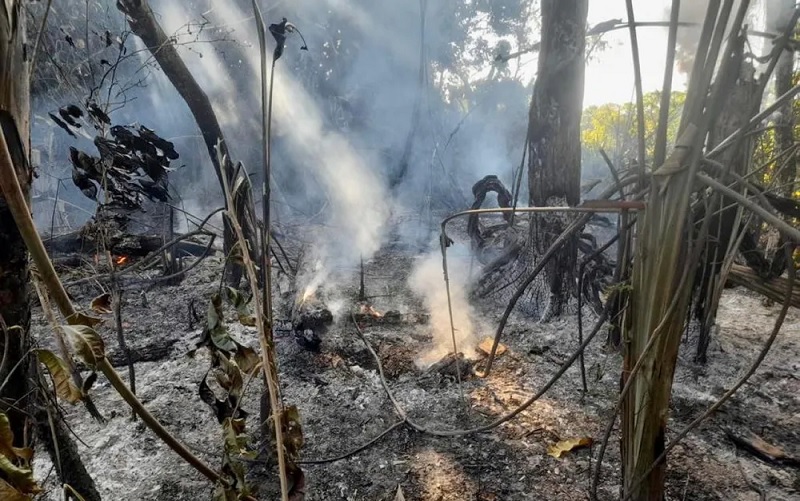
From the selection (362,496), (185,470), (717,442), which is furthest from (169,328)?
(717,442)

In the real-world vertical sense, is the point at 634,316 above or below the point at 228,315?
above

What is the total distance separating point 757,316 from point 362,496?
470 centimetres

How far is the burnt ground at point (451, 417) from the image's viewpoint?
235cm

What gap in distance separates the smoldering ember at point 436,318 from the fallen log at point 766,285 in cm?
1

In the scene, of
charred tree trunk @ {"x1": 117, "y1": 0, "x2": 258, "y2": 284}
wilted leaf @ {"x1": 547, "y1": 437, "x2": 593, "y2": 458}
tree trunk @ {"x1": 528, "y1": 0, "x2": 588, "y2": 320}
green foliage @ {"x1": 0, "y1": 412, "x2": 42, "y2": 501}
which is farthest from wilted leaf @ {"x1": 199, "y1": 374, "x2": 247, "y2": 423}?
tree trunk @ {"x1": 528, "y1": 0, "x2": 588, "y2": 320}

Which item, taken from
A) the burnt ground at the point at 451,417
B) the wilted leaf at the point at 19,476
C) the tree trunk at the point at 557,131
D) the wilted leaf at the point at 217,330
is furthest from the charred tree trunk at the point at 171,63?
the tree trunk at the point at 557,131

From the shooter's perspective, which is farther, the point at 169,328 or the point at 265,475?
the point at 169,328

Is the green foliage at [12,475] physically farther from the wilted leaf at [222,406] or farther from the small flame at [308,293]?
the small flame at [308,293]

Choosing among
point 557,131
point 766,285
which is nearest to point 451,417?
point 766,285

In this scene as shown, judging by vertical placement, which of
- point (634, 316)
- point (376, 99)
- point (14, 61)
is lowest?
point (634, 316)

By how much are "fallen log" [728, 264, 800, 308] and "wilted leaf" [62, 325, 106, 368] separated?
99.8 inches

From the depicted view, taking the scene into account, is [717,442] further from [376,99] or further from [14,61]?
[376,99]

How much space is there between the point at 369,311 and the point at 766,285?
12.4 feet

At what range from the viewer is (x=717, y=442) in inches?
102
